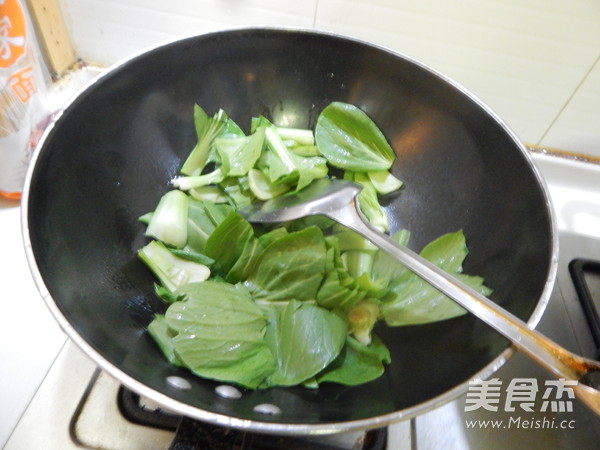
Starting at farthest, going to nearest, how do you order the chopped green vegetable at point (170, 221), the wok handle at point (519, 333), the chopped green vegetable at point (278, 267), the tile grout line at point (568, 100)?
the tile grout line at point (568, 100), the chopped green vegetable at point (170, 221), the chopped green vegetable at point (278, 267), the wok handle at point (519, 333)

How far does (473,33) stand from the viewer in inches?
28.0

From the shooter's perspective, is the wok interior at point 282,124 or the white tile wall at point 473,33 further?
the white tile wall at point 473,33

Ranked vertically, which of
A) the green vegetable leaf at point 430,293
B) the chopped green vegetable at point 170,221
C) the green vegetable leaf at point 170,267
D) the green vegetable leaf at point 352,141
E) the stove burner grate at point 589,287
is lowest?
the stove burner grate at point 589,287

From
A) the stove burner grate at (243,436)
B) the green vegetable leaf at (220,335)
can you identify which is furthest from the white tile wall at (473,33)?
the stove burner grate at (243,436)

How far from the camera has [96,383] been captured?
563mm

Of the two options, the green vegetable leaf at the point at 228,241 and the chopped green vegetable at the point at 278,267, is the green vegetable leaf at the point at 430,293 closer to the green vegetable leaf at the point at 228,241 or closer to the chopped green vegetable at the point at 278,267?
the chopped green vegetable at the point at 278,267

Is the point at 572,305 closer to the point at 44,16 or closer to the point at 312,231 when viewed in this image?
the point at 312,231

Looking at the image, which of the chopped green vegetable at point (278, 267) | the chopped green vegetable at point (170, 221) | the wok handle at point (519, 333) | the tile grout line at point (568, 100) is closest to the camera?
the wok handle at point (519, 333)

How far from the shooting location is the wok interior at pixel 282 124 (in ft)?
1.54

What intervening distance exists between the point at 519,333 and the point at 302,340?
0.74 ft

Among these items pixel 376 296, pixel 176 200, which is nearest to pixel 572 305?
pixel 376 296

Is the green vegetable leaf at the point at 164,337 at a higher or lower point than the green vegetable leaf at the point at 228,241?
lower

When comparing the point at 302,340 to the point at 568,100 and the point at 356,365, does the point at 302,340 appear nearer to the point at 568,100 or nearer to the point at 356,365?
the point at 356,365

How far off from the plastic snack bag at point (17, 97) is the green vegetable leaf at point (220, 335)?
0.41m
